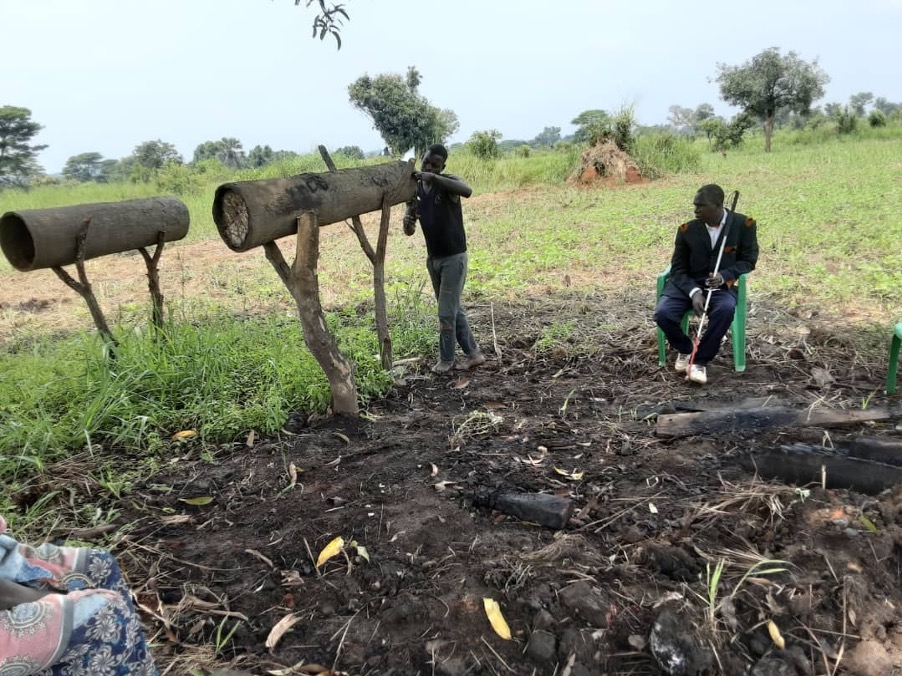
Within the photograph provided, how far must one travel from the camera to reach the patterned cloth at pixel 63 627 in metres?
1.42

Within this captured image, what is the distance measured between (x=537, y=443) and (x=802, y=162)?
17.5 m

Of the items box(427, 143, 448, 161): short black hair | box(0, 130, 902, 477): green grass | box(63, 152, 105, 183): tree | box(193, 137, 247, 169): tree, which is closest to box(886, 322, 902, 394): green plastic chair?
box(0, 130, 902, 477): green grass

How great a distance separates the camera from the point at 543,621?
1.99 m

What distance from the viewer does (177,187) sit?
1830 centimetres

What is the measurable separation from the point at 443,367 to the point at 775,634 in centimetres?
297

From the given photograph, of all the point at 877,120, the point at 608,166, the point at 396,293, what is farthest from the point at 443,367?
the point at 877,120

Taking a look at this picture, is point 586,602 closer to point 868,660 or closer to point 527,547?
point 527,547

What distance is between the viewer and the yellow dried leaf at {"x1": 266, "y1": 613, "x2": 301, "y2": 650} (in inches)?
80.6

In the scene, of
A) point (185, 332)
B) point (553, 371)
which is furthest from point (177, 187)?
point (553, 371)

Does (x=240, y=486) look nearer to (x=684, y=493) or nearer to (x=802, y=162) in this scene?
(x=684, y=493)

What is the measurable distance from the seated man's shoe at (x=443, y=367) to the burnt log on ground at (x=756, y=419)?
1714 mm

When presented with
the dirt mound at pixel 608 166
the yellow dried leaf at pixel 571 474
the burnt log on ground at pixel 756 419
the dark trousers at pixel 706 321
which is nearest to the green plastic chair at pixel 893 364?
the burnt log on ground at pixel 756 419

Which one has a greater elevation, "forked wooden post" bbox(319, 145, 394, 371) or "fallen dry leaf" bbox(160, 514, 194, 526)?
Answer: "forked wooden post" bbox(319, 145, 394, 371)

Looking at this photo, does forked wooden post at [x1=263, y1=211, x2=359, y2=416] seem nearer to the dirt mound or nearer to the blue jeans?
the blue jeans
